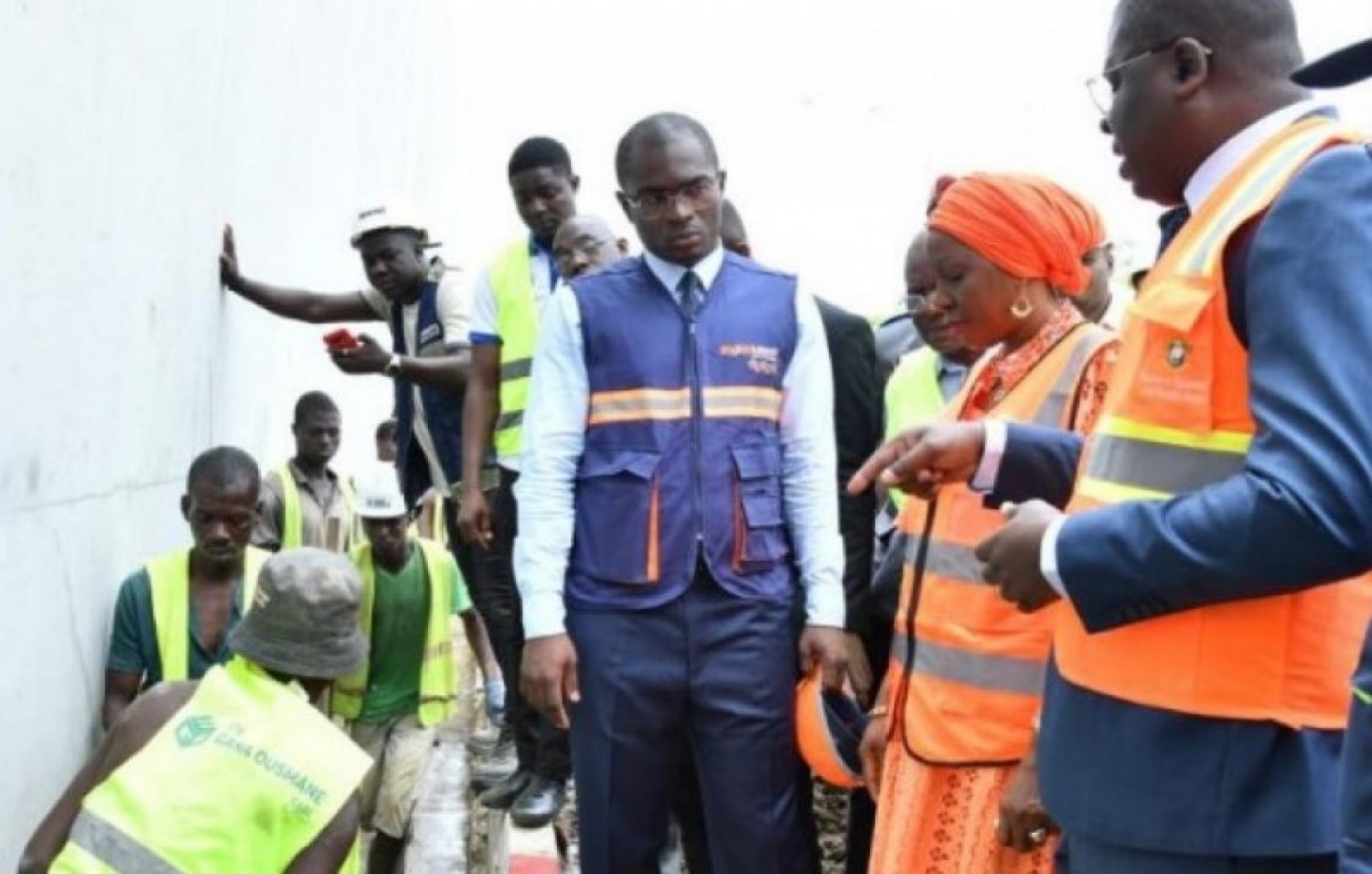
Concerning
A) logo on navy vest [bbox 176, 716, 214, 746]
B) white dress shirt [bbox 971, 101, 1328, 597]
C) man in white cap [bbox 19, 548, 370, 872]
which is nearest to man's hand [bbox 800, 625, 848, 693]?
man in white cap [bbox 19, 548, 370, 872]

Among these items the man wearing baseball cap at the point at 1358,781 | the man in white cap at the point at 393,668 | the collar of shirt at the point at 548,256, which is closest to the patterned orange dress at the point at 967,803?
the man wearing baseball cap at the point at 1358,781

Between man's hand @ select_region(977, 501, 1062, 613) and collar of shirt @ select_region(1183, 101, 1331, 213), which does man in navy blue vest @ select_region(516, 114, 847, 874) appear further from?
collar of shirt @ select_region(1183, 101, 1331, 213)

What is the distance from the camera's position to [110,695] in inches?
165

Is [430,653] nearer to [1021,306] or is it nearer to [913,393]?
[913,393]

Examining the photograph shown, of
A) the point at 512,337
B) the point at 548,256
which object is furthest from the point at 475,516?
the point at 548,256

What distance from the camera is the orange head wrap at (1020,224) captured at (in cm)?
305

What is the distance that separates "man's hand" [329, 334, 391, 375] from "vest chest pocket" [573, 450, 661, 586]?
164 centimetres

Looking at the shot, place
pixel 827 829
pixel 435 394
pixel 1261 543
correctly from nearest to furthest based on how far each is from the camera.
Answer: pixel 1261 543
pixel 435 394
pixel 827 829

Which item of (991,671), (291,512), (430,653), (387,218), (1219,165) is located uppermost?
(1219,165)

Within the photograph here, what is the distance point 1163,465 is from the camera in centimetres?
208

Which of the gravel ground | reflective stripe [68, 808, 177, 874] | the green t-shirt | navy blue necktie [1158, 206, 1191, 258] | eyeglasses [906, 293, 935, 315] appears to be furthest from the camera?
the green t-shirt

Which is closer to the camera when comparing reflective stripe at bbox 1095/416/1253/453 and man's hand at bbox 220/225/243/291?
reflective stripe at bbox 1095/416/1253/453

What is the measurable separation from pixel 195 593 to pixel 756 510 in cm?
146

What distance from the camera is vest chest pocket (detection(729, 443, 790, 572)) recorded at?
3697 millimetres
